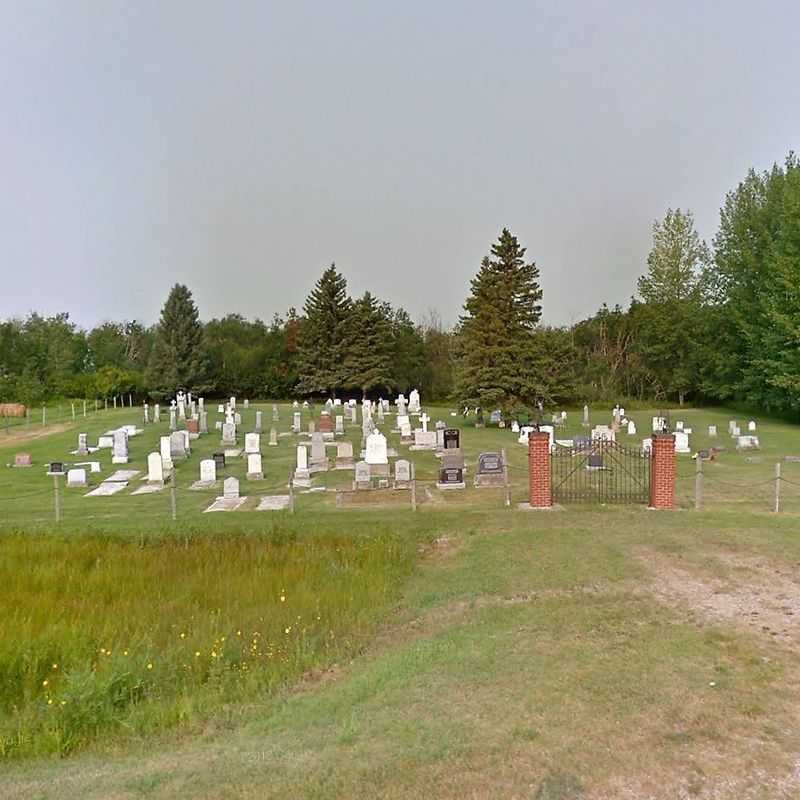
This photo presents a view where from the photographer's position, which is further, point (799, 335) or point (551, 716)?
point (799, 335)

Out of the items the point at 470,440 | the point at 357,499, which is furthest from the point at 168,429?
the point at 357,499

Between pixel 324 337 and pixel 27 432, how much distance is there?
29.5 m

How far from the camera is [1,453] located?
87.2ft

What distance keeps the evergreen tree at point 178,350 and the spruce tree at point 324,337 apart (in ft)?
32.0

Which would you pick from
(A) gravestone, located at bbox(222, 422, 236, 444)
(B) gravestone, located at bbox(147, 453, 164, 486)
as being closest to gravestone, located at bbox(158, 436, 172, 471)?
(B) gravestone, located at bbox(147, 453, 164, 486)

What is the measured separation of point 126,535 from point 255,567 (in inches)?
136

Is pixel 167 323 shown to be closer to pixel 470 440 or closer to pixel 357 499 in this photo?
pixel 470 440

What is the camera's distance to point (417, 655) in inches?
249

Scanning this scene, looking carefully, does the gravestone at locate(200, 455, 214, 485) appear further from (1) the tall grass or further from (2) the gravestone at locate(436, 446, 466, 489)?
(1) the tall grass

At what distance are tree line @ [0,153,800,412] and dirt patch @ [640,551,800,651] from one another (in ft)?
85.0

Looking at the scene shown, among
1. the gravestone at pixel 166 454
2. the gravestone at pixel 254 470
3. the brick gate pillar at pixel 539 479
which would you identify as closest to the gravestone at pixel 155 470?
the gravestone at pixel 166 454

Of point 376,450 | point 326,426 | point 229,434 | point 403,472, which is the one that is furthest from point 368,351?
point 403,472

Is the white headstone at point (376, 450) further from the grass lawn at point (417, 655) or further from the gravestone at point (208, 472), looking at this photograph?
the grass lawn at point (417, 655)

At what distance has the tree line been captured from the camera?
3641cm
